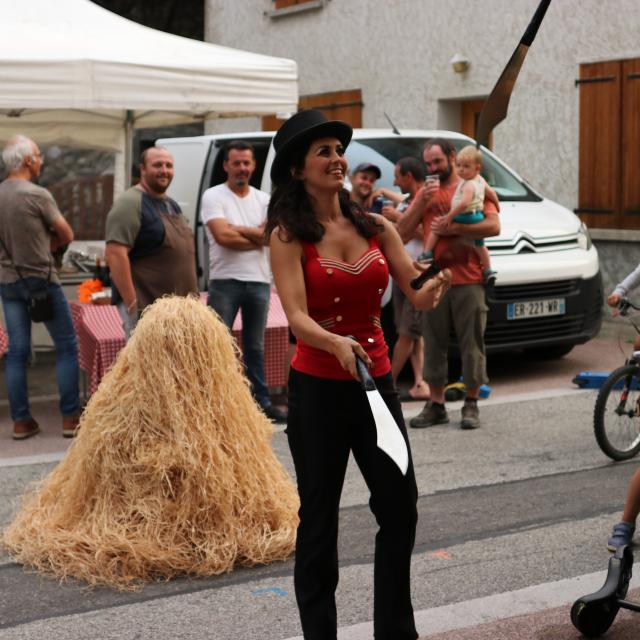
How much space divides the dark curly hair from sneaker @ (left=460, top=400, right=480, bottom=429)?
4343 mm

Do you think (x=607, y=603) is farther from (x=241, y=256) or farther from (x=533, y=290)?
(x=533, y=290)

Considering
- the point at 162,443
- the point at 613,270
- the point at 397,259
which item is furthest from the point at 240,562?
the point at 613,270

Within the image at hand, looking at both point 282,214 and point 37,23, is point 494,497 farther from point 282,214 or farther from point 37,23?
point 37,23

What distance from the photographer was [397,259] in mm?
4113

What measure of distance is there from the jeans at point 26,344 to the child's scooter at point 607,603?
4.64 meters

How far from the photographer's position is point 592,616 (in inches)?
166

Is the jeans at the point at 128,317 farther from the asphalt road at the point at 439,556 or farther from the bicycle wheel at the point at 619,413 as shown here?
the bicycle wheel at the point at 619,413

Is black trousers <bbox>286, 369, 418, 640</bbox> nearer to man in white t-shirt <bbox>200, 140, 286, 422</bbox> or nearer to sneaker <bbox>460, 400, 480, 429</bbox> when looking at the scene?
sneaker <bbox>460, 400, 480, 429</bbox>

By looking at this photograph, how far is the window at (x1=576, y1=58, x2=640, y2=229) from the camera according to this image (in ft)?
44.2

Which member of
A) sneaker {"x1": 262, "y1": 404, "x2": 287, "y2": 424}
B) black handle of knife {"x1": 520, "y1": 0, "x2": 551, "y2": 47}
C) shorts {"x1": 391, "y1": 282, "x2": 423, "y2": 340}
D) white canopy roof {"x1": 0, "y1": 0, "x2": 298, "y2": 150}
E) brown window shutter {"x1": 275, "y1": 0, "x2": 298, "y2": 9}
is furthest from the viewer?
brown window shutter {"x1": 275, "y1": 0, "x2": 298, "y2": 9}


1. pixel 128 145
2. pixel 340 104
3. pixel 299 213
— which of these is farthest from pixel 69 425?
pixel 340 104

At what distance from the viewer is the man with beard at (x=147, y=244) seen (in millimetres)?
7301

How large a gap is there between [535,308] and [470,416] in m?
1.87

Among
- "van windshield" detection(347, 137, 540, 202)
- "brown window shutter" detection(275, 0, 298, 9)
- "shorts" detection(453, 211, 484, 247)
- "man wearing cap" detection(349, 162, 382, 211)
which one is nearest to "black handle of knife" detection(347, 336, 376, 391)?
"shorts" detection(453, 211, 484, 247)
